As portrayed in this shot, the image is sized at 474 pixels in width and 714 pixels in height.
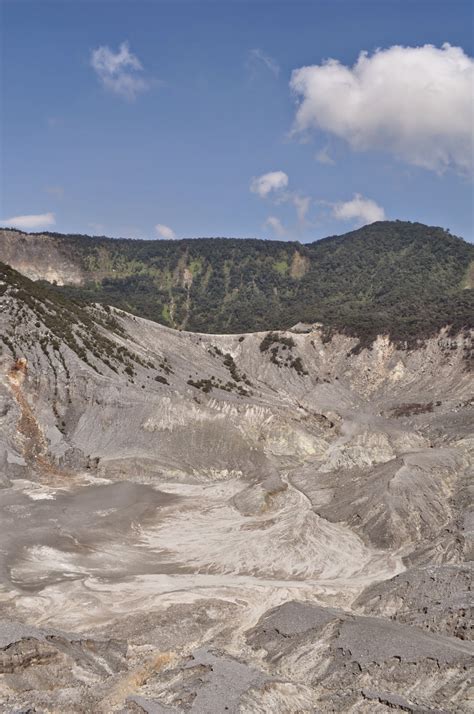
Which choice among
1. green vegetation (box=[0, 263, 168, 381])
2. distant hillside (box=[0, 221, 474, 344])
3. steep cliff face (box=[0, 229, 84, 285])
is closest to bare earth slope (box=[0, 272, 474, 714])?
green vegetation (box=[0, 263, 168, 381])

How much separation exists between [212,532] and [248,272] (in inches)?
5379

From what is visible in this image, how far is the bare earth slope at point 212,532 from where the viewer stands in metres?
20.6

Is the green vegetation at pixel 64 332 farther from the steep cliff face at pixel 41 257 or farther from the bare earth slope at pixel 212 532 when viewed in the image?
the steep cliff face at pixel 41 257

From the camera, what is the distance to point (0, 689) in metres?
19.4

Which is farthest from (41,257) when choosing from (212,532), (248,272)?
(212,532)

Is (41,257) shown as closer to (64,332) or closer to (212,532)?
(64,332)

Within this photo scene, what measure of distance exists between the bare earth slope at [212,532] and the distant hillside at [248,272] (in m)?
54.5

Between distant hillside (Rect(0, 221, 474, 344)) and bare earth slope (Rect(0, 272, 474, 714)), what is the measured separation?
54496mm

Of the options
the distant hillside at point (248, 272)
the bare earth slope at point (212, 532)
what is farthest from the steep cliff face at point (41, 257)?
the bare earth slope at point (212, 532)

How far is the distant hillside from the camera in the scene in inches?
5517

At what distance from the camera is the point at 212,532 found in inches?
1585

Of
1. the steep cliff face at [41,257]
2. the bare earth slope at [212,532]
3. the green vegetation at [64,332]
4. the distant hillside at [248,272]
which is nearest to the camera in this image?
the bare earth slope at [212,532]

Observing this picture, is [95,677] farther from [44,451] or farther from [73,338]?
[73,338]

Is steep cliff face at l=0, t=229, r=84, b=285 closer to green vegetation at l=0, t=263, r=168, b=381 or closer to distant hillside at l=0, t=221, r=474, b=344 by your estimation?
distant hillside at l=0, t=221, r=474, b=344
